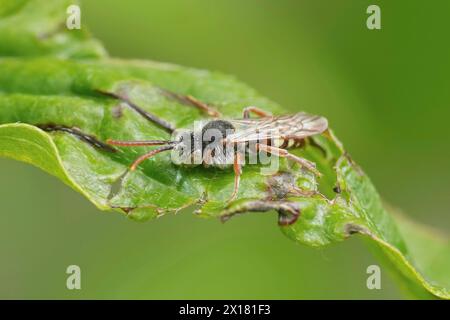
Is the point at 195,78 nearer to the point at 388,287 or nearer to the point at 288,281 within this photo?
the point at 288,281

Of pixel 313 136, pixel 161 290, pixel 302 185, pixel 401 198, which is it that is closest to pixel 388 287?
pixel 401 198

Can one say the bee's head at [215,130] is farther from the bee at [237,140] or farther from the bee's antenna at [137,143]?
the bee's antenna at [137,143]

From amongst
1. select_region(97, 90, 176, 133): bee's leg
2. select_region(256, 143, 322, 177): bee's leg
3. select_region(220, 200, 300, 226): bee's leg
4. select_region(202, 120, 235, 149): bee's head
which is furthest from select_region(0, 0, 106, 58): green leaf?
select_region(220, 200, 300, 226): bee's leg

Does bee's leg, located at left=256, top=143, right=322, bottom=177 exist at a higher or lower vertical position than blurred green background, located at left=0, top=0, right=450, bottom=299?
lower

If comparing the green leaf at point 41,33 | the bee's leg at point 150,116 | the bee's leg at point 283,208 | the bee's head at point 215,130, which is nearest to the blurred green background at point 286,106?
the green leaf at point 41,33

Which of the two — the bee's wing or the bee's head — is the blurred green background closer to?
the bee's wing

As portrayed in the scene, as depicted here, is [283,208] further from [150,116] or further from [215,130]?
[150,116]
